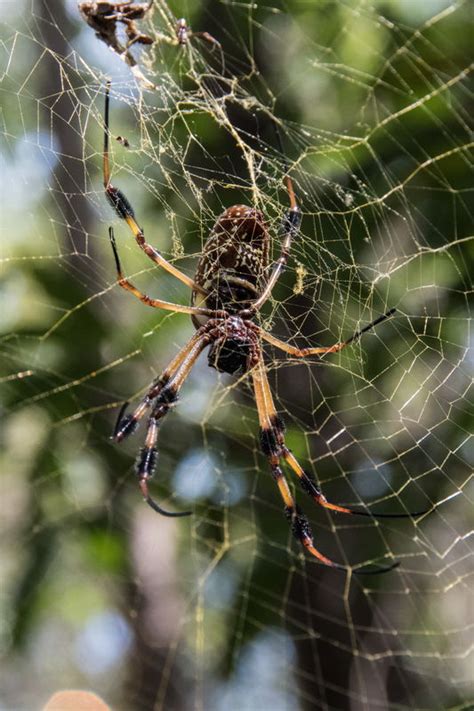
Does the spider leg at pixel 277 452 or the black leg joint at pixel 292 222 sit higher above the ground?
the black leg joint at pixel 292 222

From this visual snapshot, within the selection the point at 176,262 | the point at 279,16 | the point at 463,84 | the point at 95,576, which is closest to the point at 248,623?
the point at 95,576

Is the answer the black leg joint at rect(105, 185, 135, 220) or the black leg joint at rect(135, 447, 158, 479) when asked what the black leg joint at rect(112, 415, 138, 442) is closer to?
the black leg joint at rect(135, 447, 158, 479)

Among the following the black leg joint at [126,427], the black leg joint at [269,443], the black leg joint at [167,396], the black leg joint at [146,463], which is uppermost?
the black leg joint at [167,396]

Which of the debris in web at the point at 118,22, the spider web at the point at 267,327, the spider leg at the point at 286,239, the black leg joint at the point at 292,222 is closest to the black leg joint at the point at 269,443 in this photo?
the spider web at the point at 267,327

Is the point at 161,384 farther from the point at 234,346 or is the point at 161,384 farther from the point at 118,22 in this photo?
the point at 118,22

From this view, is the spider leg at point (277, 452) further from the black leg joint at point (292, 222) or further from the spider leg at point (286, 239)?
the black leg joint at point (292, 222)

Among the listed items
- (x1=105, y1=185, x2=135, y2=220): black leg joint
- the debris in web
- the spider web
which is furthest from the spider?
the debris in web

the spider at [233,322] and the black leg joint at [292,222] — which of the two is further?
the black leg joint at [292,222]
